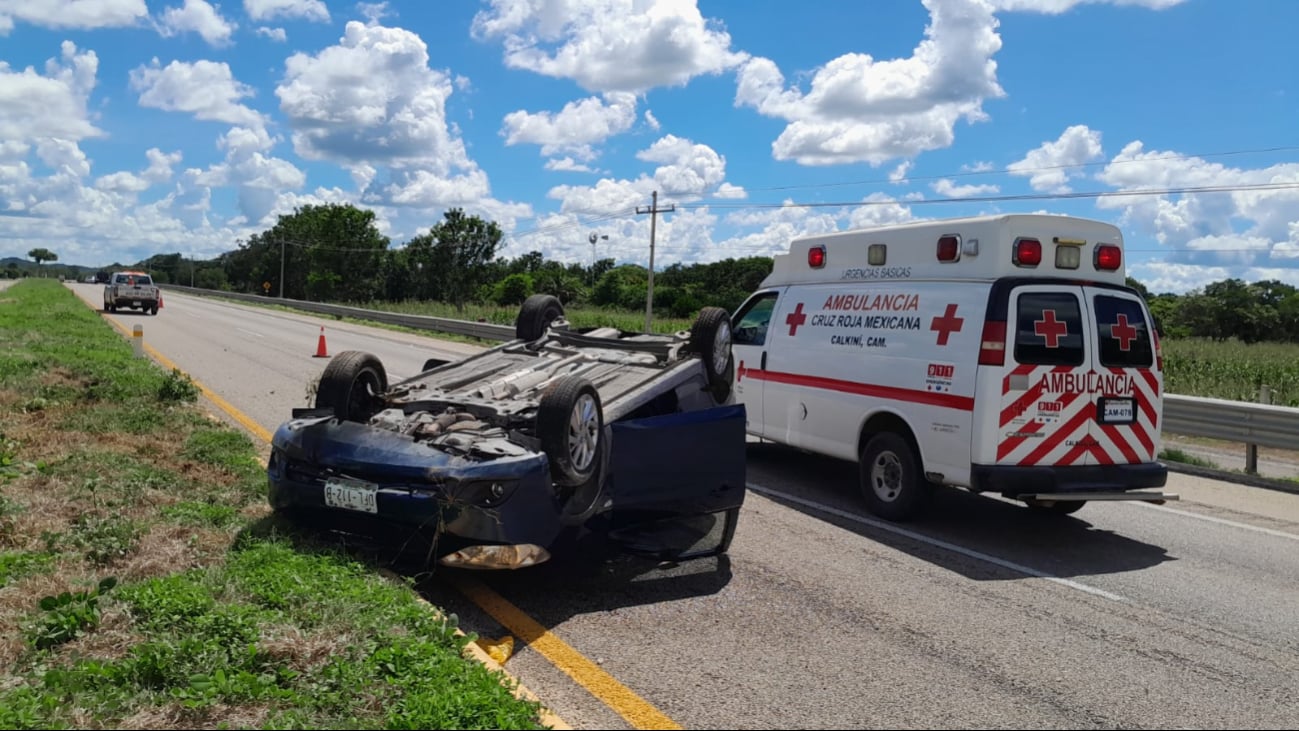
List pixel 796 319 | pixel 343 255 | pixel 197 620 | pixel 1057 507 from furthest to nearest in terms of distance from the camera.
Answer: pixel 343 255, pixel 796 319, pixel 1057 507, pixel 197 620

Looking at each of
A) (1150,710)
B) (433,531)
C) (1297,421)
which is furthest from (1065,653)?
(1297,421)

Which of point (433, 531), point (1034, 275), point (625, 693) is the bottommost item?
point (625, 693)

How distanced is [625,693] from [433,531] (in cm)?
137

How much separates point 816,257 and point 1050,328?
2608mm

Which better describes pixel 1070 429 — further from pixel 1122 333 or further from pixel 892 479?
pixel 892 479

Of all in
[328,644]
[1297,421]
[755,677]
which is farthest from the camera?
Result: [1297,421]

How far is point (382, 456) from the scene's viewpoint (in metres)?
4.90

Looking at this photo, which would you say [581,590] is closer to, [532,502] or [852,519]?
[532,502]

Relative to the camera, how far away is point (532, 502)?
15.8 ft

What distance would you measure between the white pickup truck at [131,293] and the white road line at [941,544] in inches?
1382

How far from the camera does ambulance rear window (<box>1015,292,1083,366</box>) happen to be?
6793 millimetres

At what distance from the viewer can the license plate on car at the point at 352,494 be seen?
4.82 meters

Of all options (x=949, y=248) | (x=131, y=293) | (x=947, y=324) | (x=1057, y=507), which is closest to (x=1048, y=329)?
(x=947, y=324)

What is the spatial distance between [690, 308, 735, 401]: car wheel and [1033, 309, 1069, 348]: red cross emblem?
7.42 ft
